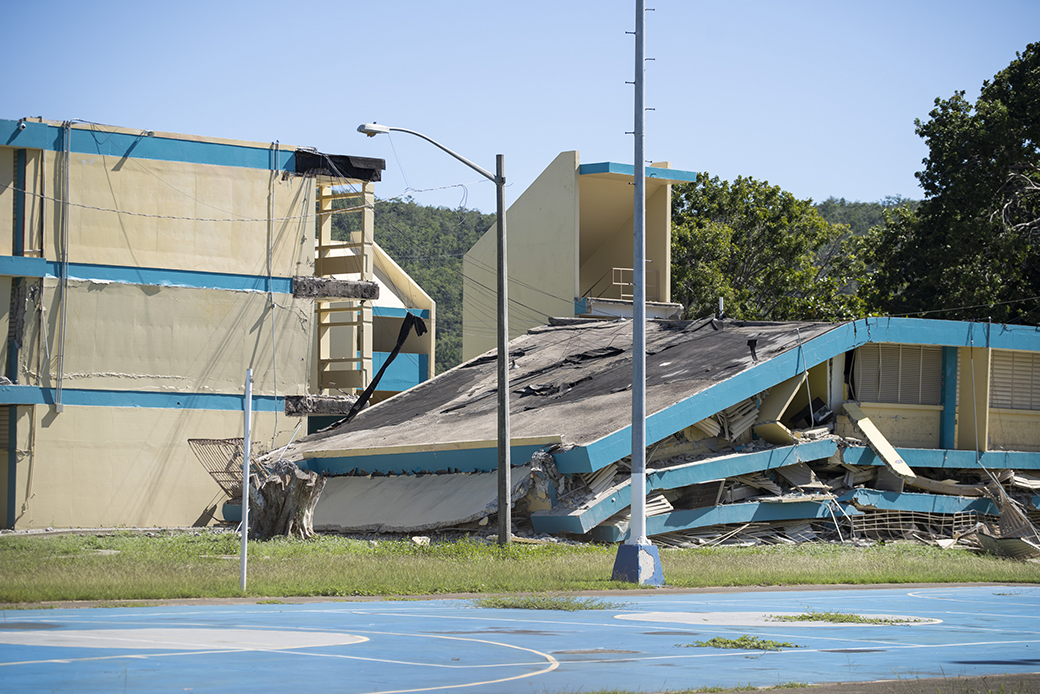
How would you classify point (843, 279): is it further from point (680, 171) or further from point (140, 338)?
point (140, 338)

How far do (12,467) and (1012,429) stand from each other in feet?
108

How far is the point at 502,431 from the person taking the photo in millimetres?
23500

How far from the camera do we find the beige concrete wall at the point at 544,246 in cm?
5200

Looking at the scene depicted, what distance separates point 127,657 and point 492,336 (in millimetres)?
52628

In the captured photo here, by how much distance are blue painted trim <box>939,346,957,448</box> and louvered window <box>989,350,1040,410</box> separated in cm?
148

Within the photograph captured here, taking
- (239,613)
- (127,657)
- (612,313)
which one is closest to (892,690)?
(127,657)

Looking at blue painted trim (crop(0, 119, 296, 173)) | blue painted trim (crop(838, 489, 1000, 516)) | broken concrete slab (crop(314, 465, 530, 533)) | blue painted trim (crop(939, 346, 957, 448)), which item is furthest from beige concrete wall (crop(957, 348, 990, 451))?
blue painted trim (crop(0, 119, 296, 173))

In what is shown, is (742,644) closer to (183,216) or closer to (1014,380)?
(1014,380)

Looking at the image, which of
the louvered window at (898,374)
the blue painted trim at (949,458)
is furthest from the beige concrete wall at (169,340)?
the blue painted trim at (949,458)

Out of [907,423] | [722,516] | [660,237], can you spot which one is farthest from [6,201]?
[907,423]

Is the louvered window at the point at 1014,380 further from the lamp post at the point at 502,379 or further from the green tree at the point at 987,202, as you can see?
the lamp post at the point at 502,379

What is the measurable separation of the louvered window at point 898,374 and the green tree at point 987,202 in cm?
1275

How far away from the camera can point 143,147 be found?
39.4m

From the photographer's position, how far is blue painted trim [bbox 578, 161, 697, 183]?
50384 mm
